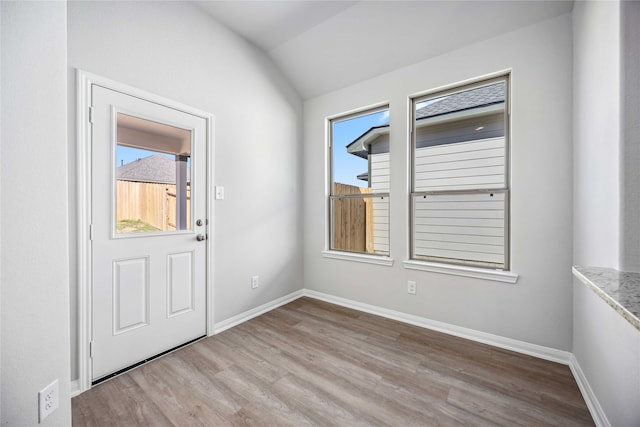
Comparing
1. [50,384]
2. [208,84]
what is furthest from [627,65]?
[50,384]

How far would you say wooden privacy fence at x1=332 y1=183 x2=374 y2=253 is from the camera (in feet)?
10.1

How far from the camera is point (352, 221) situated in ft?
10.6

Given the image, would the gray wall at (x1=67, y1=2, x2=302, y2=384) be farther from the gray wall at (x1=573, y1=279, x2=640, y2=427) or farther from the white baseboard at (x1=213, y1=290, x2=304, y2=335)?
the gray wall at (x1=573, y1=279, x2=640, y2=427)

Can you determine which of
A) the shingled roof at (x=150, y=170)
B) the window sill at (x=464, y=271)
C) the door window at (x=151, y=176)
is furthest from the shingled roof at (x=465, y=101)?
the shingled roof at (x=150, y=170)

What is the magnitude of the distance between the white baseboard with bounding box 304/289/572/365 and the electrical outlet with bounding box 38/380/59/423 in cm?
246

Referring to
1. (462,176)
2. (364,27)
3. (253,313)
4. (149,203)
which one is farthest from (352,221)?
(149,203)

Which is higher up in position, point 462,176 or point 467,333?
point 462,176

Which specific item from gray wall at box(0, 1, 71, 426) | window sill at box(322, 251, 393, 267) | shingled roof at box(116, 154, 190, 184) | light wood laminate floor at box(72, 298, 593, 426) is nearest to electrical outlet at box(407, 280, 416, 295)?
window sill at box(322, 251, 393, 267)

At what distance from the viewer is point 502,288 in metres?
2.14

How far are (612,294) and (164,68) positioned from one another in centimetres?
291

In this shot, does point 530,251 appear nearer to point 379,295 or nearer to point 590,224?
point 590,224

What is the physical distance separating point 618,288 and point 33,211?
2.25 metres

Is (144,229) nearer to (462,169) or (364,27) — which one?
(364,27)

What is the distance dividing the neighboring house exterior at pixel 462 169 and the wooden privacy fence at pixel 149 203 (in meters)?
2.19
